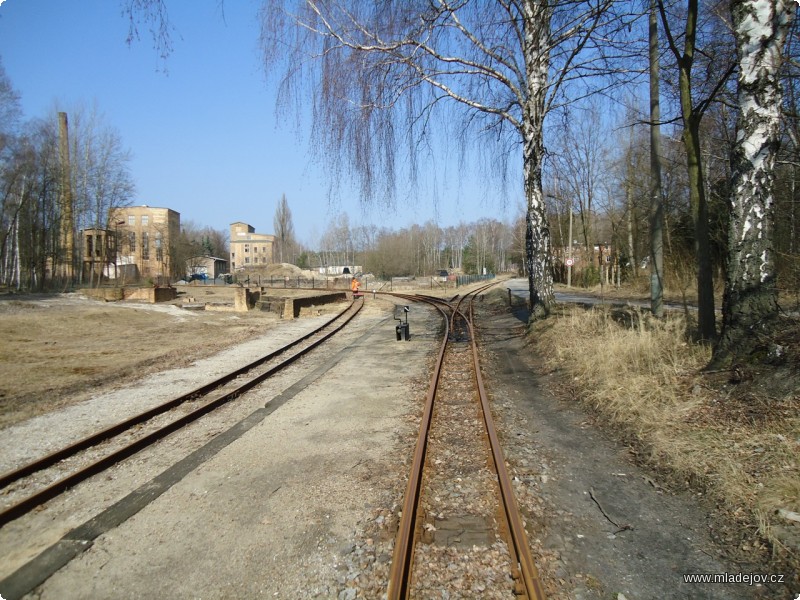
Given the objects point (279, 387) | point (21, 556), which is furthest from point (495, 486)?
point (279, 387)

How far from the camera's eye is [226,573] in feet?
11.6

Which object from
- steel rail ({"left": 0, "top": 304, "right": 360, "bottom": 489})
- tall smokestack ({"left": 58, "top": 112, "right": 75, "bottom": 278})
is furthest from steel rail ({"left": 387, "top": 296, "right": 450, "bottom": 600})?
tall smokestack ({"left": 58, "top": 112, "right": 75, "bottom": 278})

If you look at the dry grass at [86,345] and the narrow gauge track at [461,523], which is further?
the dry grass at [86,345]

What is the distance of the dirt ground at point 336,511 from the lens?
3406 millimetres

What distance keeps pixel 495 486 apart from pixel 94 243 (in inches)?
1568

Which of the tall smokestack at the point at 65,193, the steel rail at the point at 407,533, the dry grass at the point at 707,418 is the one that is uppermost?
the tall smokestack at the point at 65,193

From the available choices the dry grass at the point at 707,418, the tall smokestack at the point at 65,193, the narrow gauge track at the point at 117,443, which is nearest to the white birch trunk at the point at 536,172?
the dry grass at the point at 707,418

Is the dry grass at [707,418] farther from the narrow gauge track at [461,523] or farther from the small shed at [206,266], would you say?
the small shed at [206,266]

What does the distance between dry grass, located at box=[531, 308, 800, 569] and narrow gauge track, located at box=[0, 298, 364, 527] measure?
5643 mm

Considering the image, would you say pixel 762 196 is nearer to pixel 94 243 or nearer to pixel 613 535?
pixel 613 535

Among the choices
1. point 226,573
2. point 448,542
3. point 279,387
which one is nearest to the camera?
Answer: point 226,573

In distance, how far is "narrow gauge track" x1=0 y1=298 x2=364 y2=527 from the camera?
4898 millimetres

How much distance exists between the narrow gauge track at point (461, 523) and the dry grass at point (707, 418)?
63.2 inches

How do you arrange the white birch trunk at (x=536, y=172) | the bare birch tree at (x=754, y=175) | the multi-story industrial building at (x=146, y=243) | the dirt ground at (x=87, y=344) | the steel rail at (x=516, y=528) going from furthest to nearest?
the multi-story industrial building at (x=146, y=243) → the white birch trunk at (x=536, y=172) → the dirt ground at (x=87, y=344) → the bare birch tree at (x=754, y=175) → the steel rail at (x=516, y=528)
